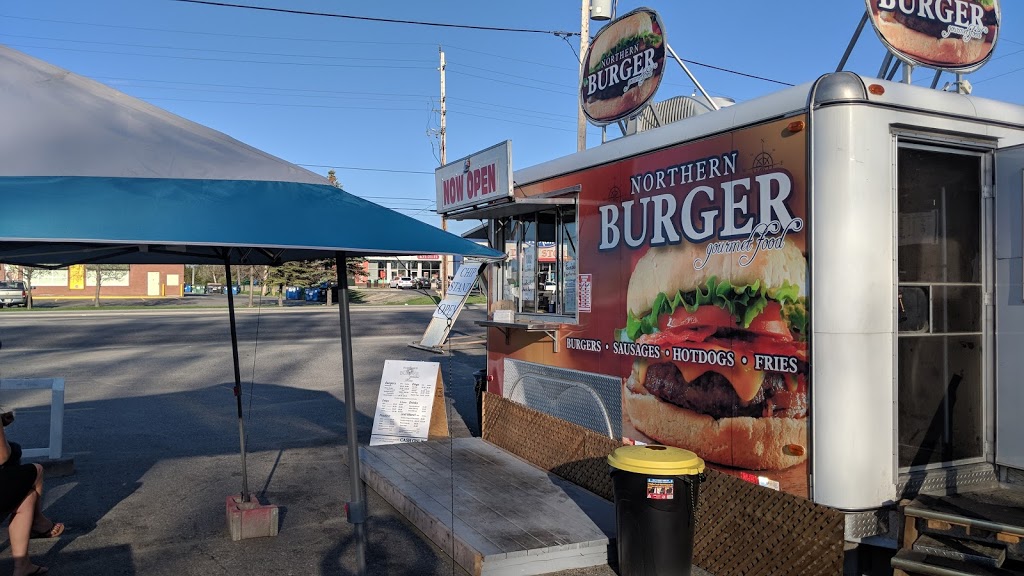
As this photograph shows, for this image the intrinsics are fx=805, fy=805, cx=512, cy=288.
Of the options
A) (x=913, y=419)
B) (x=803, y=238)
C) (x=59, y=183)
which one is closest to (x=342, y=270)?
(x=59, y=183)

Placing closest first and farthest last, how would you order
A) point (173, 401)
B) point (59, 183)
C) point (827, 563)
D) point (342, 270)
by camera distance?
point (59, 183)
point (342, 270)
point (827, 563)
point (173, 401)

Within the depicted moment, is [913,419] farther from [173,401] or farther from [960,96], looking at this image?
[173,401]

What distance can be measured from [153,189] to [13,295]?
50.3 m

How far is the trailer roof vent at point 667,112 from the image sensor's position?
7023 mm

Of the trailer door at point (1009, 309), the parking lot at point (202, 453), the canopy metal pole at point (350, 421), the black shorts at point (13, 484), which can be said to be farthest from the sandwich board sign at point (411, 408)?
the trailer door at point (1009, 309)

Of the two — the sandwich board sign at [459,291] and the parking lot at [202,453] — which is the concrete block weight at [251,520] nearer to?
the parking lot at [202,453]

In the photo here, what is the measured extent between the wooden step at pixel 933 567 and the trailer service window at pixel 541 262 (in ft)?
12.1

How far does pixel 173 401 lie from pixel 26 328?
63.6 feet

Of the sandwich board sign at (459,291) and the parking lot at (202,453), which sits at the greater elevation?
the sandwich board sign at (459,291)

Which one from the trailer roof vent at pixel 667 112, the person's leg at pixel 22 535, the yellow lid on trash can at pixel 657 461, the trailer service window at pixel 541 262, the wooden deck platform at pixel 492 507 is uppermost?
the trailer roof vent at pixel 667 112

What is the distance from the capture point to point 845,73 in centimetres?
475

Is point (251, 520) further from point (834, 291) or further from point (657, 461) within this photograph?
point (834, 291)

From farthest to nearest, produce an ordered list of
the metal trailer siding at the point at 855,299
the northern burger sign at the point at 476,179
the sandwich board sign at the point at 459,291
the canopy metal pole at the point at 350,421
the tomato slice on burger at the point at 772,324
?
1. the sandwich board sign at the point at 459,291
2. the northern burger sign at the point at 476,179
3. the tomato slice on burger at the point at 772,324
4. the metal trailer siding at the point at 855,299
5. the canopy metal pole at the point at 350,421

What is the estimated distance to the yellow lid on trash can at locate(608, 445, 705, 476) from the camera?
4824mm
